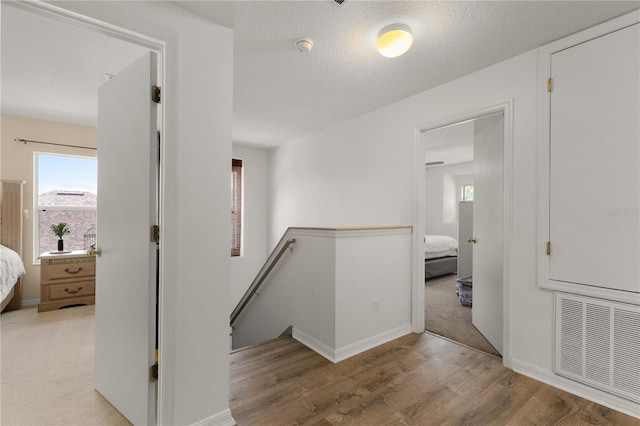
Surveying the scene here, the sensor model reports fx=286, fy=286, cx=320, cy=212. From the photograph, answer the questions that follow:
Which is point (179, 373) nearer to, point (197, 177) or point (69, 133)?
point (197, 177)

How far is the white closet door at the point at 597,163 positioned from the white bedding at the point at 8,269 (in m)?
5.22

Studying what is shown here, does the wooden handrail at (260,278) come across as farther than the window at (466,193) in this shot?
No

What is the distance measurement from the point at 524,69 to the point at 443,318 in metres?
2.73

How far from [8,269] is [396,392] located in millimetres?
4321

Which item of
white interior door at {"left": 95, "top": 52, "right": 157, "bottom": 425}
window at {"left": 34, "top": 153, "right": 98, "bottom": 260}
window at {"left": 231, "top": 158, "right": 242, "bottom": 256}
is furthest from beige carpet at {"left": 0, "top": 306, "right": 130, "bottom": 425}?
window at {"left": 231, "top": 158, "right": 242, "bottom": 256}

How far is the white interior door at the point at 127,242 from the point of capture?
1584 millimetres

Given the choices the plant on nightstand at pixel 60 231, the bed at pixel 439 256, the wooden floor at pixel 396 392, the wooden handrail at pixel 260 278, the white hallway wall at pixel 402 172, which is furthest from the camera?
the bed at pixel 439 256

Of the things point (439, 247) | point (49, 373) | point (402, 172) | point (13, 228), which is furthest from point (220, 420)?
point (439, 247)

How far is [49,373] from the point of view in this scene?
2.24 metres

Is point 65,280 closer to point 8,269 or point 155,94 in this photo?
point 8,269

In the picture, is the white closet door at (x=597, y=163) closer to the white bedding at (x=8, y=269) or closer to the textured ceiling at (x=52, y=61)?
the textured ceiling at (x=52, y=61)

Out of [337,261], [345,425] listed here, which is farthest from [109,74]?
[345,425]

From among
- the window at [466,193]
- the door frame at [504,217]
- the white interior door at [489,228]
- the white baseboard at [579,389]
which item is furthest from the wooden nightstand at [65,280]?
the window at [466,193]

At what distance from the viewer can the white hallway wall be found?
2.24 m
